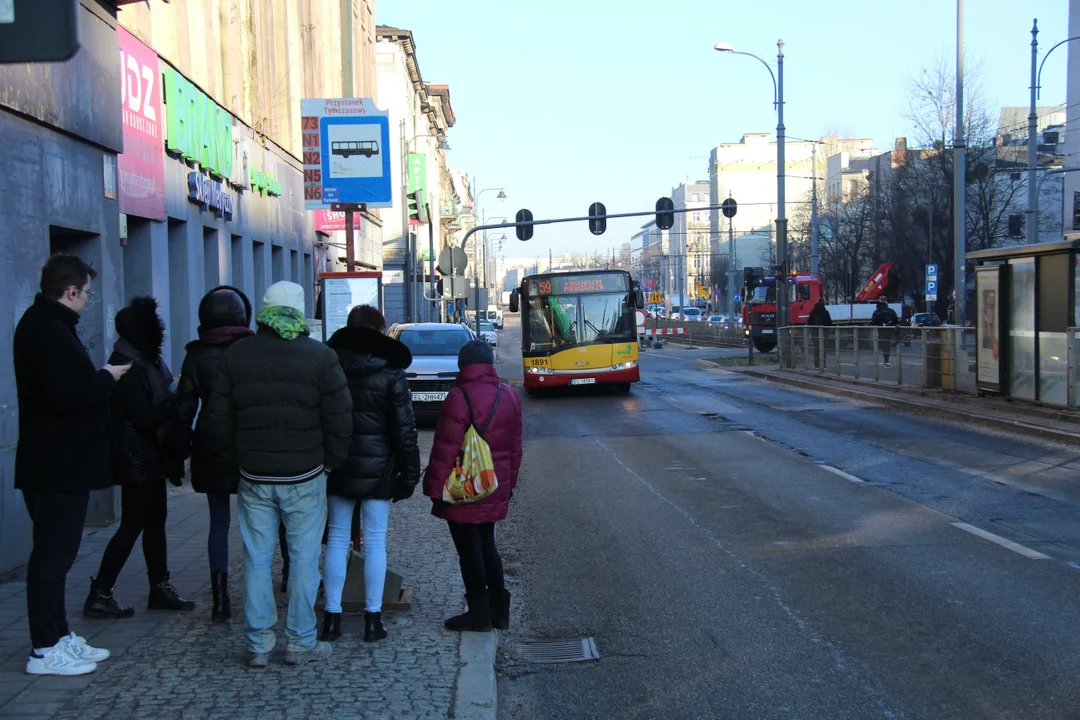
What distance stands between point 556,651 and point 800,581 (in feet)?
6.68

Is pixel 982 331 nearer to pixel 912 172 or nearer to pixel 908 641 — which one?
pixel 908 641

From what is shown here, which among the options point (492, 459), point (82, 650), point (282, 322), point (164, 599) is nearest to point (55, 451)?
point (82, 650)

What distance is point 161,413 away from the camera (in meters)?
5.86

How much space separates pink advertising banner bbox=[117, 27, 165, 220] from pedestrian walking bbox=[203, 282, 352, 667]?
815cm

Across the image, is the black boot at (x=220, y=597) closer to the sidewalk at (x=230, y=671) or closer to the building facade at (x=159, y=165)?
the sidewalk at (x=230, y=671)

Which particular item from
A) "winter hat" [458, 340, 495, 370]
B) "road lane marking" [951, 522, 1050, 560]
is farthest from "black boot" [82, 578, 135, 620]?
"road lane marking" [951, 522, 1050, 560]

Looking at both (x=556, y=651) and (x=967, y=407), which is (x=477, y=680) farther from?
(x=967, y=407)

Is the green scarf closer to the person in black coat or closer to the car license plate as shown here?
the person in black coat

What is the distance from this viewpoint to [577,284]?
2500cm

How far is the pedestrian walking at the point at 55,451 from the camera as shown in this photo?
5000 millimetres

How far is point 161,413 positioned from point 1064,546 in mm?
6332

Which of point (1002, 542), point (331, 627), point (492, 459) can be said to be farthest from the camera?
point (1002, 542)

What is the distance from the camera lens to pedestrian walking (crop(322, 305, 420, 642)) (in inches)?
219

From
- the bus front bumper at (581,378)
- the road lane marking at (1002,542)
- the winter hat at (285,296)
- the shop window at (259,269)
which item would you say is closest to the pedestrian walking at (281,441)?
the winter hat at (285,296)
